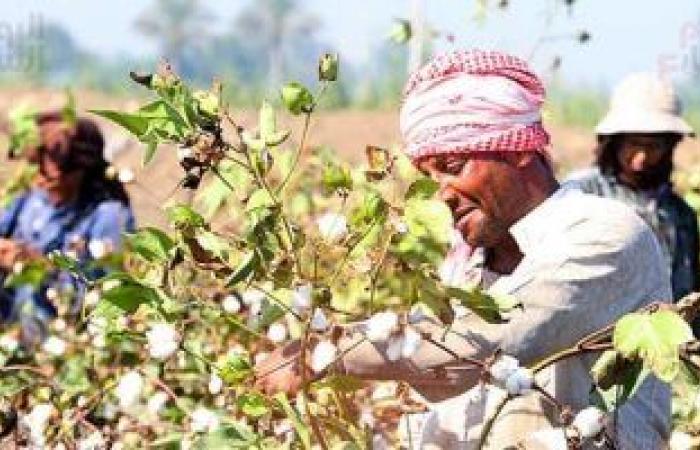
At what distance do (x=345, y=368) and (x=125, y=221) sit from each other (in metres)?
3.16

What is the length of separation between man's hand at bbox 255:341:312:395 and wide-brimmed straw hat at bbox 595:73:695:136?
2951 mm

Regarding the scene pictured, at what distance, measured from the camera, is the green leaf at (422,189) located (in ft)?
6.97

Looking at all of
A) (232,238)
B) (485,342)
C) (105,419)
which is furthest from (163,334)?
(105,419)

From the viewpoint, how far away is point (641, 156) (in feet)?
16.9

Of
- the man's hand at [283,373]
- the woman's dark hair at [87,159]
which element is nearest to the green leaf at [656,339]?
the man's hand at [283,373]

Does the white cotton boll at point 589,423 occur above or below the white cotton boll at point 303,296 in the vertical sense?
below

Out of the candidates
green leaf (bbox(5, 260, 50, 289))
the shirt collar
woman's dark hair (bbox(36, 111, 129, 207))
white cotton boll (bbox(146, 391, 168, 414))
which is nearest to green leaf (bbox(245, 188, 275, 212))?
the shirt collar

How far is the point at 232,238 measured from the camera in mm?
2246

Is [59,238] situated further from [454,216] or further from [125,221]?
[454,216]

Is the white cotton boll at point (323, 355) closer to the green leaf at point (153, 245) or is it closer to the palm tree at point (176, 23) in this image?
the green leaf at point (153, 245)

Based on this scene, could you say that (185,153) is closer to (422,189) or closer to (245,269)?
(245,269)

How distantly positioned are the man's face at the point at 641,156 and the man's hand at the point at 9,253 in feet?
5.05

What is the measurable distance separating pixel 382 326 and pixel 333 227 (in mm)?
198

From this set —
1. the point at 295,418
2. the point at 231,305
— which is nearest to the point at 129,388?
the point at 295,418
